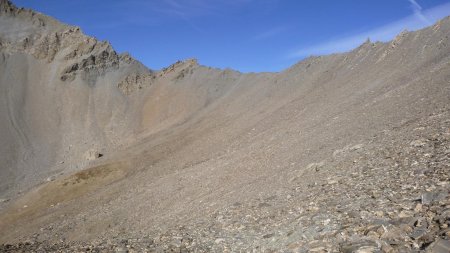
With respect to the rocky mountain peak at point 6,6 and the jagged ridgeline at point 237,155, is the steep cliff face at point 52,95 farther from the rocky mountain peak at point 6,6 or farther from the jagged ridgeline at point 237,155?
the jagged ridgeline at point 237,155

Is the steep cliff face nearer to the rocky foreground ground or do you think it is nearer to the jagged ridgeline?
the jagged ridgeline

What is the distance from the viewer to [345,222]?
1080 cm

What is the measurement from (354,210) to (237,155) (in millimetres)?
21252

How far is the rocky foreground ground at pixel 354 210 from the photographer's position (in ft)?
29.9

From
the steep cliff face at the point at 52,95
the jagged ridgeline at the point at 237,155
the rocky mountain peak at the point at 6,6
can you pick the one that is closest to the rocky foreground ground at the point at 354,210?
the jagged ridgeline at the point at 237,155

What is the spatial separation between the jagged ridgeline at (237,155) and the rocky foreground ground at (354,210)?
0.06 m

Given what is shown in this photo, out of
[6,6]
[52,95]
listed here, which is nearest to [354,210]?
[52,95]

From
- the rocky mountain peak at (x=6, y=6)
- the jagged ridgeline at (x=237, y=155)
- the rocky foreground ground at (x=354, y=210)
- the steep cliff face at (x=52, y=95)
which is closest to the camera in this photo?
the rocky foreground ground at (x=354, y=210)

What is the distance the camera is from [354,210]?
1138 cm

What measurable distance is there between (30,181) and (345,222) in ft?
193

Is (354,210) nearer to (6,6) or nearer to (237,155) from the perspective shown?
(237,155)

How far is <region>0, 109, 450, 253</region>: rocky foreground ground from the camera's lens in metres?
9.12

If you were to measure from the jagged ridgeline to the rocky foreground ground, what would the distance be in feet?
0.20

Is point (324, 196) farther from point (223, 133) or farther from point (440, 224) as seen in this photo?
point (223, 133)
